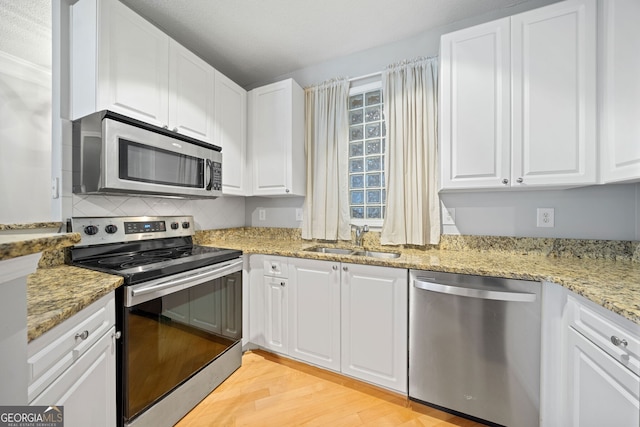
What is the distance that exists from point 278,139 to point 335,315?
5.16ft

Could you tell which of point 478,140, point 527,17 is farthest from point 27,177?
point 527,17

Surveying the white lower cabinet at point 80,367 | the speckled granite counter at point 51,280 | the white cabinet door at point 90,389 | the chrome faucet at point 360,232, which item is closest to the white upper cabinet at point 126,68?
the speckled granite counter at point 51,280

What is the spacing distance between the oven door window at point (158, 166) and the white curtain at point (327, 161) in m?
0.97

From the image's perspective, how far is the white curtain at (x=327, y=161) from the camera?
91.0 inches

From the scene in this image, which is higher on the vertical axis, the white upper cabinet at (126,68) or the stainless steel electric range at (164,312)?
the white upper cabinet at (126,68)

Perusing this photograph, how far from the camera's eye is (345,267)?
67.7 inches

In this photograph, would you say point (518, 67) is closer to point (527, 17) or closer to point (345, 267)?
point (527, 17)

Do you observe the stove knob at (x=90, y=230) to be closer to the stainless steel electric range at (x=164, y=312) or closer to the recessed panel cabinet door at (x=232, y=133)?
the stainless steel electric range at (x=164, y=312)

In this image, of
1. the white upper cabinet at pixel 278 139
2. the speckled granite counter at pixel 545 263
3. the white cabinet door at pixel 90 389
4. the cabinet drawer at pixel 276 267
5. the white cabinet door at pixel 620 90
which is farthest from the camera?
the white upper cabinet at pixel 278 139

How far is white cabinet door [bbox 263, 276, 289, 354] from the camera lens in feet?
6.42

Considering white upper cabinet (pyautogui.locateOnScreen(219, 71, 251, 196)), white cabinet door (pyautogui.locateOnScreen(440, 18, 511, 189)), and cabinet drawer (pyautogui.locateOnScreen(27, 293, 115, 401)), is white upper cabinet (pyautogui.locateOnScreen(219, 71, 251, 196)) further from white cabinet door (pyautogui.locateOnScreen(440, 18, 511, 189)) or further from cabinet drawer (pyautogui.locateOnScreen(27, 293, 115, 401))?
white cabinet door (pyautogui.locateOnScreen(440, 18, 511, 189))

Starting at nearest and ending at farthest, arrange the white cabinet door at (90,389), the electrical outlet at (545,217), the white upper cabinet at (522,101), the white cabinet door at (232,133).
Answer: the white cabinet door at (90,389)
the white upper cabinet at (522,101)
the electrical outlet at (545,217)
the white cabinet door at (232,133)

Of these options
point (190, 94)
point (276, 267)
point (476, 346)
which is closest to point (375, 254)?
point (276, 267)

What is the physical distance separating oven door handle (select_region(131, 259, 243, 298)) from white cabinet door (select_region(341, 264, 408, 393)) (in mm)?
805
